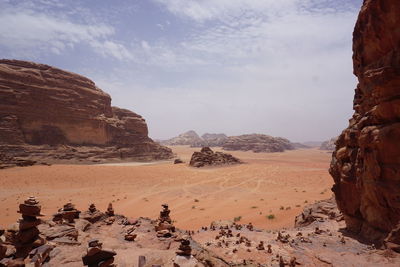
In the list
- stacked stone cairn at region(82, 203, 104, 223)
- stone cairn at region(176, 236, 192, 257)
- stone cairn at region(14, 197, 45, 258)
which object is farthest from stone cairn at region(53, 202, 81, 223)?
stone cairn at region(176, 236, 192, 257)

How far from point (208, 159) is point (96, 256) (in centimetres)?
4202

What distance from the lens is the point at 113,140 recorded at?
58.8 meters

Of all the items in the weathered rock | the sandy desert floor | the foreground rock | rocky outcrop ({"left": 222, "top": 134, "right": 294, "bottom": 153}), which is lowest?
the sandy desert floor

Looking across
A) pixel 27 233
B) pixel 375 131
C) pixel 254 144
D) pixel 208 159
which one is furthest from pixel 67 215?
pixel 254 144

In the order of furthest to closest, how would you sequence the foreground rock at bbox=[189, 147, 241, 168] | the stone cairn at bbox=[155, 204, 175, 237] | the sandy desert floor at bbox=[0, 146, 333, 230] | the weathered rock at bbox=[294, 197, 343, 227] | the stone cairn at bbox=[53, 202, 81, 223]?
the foreground rock at bbox=[189, 147, 241, 168]
the sandy desert floor at bbox=[0, 146, 333, 230]
the weathered rock at bbox=[294, 197, 343, 227]
the stone cairn at bbox=[53, 202, 81, 223]
the stone cairn at bbox=[155, 204, 175, 237]

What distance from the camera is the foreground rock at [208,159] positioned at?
46.1 m

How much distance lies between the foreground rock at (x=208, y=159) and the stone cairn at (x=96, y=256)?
129 ft

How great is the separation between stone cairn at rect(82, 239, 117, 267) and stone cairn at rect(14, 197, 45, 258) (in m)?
2.12

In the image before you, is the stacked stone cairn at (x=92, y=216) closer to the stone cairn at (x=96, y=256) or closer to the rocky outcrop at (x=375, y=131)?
the stone cairn at (x=96, y=256)

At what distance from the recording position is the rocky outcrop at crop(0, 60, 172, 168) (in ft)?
149

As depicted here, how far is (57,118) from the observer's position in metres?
Answer: 50.9

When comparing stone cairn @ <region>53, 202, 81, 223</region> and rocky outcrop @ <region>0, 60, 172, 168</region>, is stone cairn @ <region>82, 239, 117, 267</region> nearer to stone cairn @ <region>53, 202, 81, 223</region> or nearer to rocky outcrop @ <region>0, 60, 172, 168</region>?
stone cairn @ <region>53, 202, 81, 223</region>

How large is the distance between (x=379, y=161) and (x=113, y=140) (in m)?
57.2

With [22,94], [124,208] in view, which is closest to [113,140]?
[22,94]
